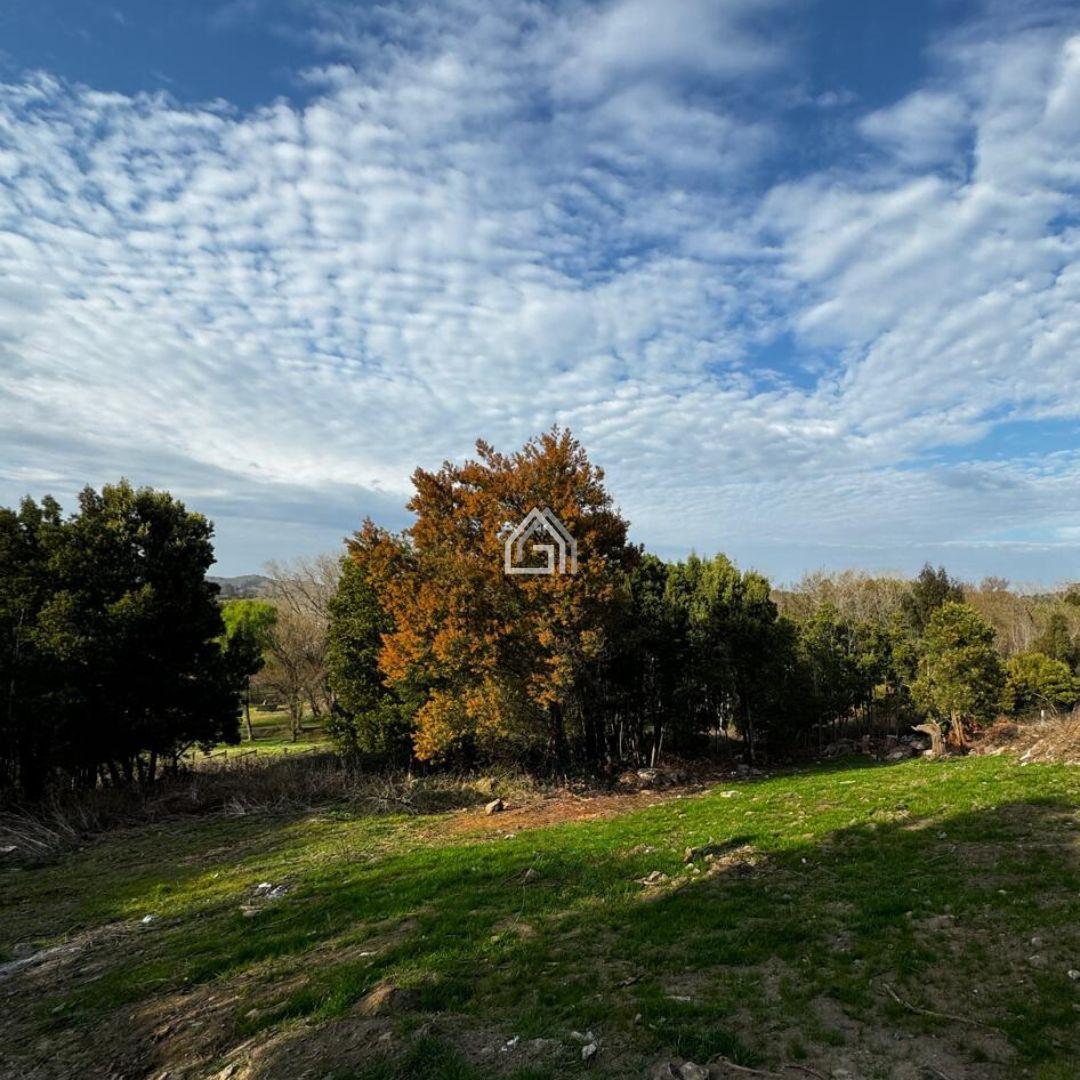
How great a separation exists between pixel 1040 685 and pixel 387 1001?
38452mm

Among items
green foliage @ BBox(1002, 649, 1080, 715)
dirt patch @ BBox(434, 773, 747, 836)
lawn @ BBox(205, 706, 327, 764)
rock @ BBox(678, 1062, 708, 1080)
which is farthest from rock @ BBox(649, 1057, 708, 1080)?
lawn @ BBox(205, 706, 327, 764)

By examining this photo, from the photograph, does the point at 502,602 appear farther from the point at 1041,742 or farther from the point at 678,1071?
the point at 1041,742

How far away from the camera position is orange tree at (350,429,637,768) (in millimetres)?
17844

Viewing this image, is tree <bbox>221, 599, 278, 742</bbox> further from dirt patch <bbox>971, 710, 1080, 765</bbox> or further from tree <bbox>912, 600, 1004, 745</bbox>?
tree <bbox>912, 600, 1004, 745</bbox>

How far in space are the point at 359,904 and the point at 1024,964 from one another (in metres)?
7.84

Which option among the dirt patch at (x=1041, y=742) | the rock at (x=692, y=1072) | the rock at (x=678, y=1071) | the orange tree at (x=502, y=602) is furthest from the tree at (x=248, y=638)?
the dirt patch at (x=1041, y=742)

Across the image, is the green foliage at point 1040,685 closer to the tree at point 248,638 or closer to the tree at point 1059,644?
the tree at point 1059,644

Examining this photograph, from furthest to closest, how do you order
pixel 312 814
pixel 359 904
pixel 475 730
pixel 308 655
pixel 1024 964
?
pixel 308 655, pixel 475 730, pixel 312 814, pixel 359 904, pixel 1024 964

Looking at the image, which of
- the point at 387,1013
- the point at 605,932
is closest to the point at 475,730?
the point at 605,932

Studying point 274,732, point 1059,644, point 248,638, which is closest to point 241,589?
point 274,732

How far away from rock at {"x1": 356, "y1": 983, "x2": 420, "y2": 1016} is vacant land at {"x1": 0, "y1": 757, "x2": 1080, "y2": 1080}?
4 centimetres

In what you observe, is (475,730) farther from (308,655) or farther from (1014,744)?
(308,655)

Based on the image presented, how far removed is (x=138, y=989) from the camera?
6.81m

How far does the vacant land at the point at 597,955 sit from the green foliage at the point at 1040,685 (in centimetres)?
2564
